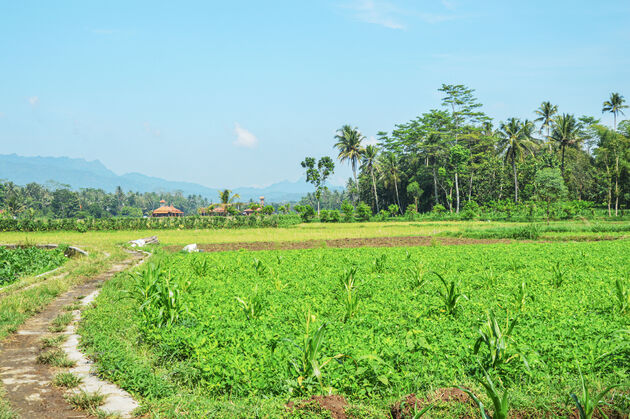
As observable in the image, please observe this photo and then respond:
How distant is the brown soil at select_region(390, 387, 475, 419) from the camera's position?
4.04 metres

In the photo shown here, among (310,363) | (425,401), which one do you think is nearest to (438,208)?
(310,363)

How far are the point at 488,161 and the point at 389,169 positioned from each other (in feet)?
51.6

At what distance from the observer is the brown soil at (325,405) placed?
159 inches

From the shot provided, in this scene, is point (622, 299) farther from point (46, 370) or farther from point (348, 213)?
point (348, 213)

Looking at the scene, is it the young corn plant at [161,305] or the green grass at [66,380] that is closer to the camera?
the green grass at [66,380]

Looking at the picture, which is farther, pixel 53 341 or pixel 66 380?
pixel 53 341

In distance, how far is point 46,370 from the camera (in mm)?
5570

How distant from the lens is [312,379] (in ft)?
15.3

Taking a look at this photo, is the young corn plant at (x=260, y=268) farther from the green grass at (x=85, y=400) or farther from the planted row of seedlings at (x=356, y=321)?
the green grass at (x=85, y=400)

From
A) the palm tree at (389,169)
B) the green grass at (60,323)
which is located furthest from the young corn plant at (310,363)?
the palm tree at (389,169)

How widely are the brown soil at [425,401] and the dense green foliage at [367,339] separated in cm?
17

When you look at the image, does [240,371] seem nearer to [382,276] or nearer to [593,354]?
[593,354]

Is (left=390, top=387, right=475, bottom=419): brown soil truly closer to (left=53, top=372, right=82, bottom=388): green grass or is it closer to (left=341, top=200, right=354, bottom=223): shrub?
(left=53, top=372, right=82, bottom=388): green grass

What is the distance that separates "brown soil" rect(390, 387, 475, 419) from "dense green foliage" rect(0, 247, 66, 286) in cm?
1377
